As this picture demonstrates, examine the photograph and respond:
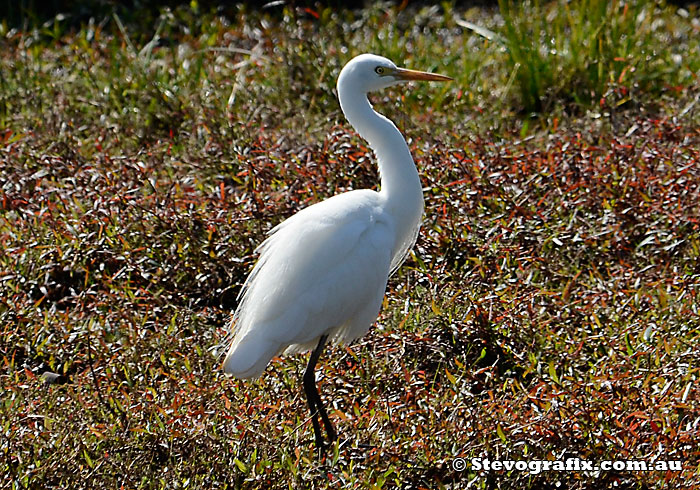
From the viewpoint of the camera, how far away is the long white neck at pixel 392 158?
3.18m

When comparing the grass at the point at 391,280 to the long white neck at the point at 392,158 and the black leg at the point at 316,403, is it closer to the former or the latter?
the black leg at the point at 316,403

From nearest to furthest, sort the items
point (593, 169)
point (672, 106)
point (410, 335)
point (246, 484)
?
point (246, 484), point (410, 335), point (593, 169), point (672, 106)

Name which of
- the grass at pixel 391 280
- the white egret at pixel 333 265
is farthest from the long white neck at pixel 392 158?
the grass at pixel 391 280

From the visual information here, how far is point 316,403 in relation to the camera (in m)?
3.04

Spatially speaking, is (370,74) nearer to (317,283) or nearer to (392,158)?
(392,158)

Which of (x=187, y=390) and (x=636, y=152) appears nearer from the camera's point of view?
(x=187, y=390)

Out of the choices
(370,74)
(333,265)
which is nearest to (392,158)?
(370,74)

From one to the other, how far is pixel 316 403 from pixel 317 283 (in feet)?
1.27

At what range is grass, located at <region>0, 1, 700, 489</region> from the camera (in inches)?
113

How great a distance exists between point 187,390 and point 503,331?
1.15m

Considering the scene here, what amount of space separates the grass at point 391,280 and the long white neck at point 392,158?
47 centimetres

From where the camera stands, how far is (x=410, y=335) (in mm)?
3416

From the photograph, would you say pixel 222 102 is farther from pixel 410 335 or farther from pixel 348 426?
pixel 348 426

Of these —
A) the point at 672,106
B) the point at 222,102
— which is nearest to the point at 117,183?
the point at 222,102
